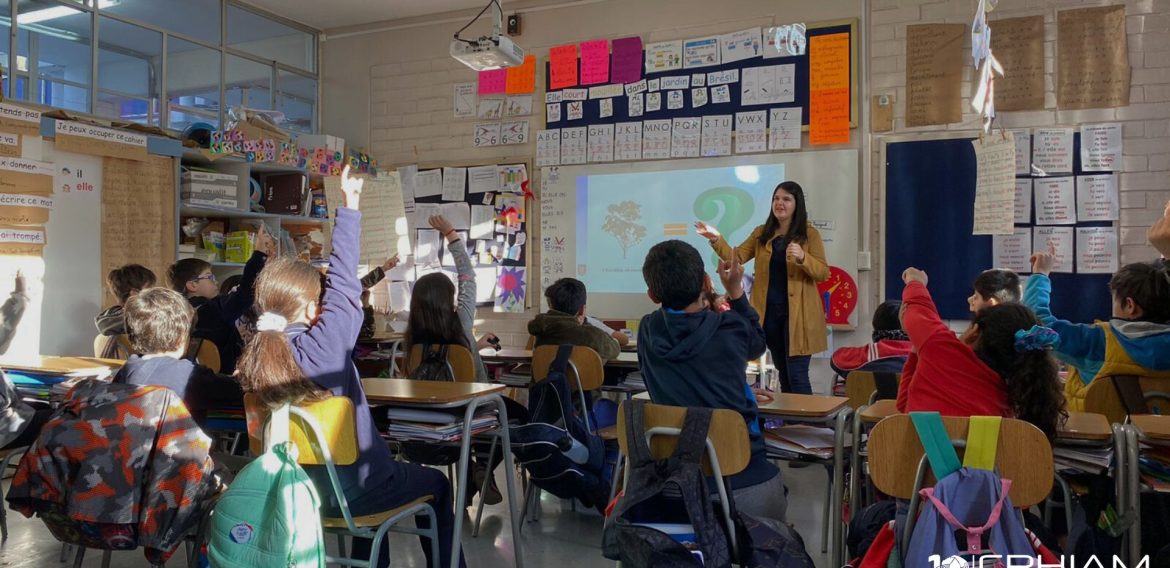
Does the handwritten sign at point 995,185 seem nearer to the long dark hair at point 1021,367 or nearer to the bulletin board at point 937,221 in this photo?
the bulletin board at point 937,221

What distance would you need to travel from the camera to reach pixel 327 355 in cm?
223

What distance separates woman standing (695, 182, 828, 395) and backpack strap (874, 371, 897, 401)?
0.94 meters

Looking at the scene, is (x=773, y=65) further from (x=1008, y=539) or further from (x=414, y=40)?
(x=1008, y=539)

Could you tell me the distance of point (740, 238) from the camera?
571 cm

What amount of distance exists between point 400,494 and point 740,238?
12.3 ft

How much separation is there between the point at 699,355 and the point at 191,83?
5258 mm

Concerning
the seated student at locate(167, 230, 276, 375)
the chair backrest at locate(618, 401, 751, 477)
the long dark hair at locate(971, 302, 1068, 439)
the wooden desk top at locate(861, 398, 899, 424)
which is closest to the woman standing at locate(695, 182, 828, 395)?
the wooden desk top at locate(861, 398, 899, 424)

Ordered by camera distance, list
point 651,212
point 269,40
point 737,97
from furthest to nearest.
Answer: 1. point 269,40
2. point 651,212
3. point 737,97

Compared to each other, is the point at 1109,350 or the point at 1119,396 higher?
the point at 1109,350

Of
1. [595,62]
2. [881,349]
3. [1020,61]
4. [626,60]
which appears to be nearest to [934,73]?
[1020,61]

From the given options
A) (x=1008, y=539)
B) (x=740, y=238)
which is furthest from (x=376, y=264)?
(x=1008, y=539)

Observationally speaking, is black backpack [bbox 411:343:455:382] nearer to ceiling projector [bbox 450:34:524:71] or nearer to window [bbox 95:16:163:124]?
ceiling projector [bbox 450:34:524:71]

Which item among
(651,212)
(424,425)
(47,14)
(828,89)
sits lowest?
(424,425)

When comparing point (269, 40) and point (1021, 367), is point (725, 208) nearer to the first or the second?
point (1021, 367)
